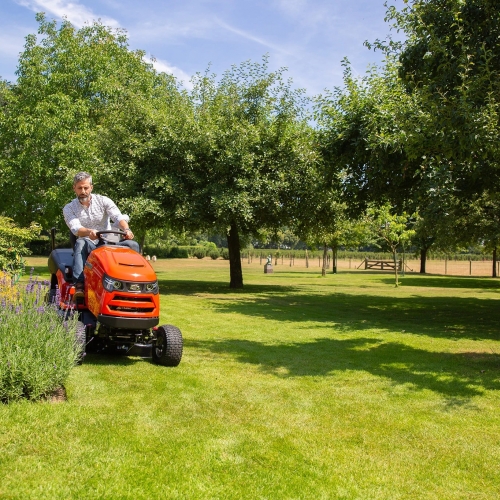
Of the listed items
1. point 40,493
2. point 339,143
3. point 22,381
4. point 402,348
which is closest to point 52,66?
point 339,143

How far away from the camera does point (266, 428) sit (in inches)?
187

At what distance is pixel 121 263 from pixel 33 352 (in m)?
1.56

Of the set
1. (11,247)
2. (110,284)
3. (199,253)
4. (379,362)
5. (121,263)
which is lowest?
(379,362)

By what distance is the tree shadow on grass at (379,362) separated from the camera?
6.79 m

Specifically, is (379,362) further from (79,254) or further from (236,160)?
(236,160)

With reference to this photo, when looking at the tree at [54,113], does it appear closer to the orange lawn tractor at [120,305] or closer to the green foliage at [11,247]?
the green foliage at [11,247]

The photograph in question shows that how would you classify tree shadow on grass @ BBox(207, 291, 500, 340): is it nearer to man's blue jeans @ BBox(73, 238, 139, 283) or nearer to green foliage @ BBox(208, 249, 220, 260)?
man's blue jeans @ BBox(73, 238, 139, 283)

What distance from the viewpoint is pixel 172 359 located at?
678 cm

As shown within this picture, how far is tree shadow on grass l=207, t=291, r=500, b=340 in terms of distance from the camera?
1212cm

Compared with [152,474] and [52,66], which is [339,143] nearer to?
[152,474]

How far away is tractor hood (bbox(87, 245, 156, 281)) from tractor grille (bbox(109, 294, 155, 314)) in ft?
0.73

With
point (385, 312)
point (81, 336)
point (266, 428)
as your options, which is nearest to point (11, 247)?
point (81, 336)

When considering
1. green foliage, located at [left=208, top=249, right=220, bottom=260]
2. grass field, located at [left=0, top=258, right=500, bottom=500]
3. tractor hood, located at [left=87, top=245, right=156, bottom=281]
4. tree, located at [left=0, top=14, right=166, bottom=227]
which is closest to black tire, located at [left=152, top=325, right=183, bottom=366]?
grass field, located at [left=0, top=258, right=500, bottom=500]

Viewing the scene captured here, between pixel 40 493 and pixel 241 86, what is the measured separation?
19.2 m
